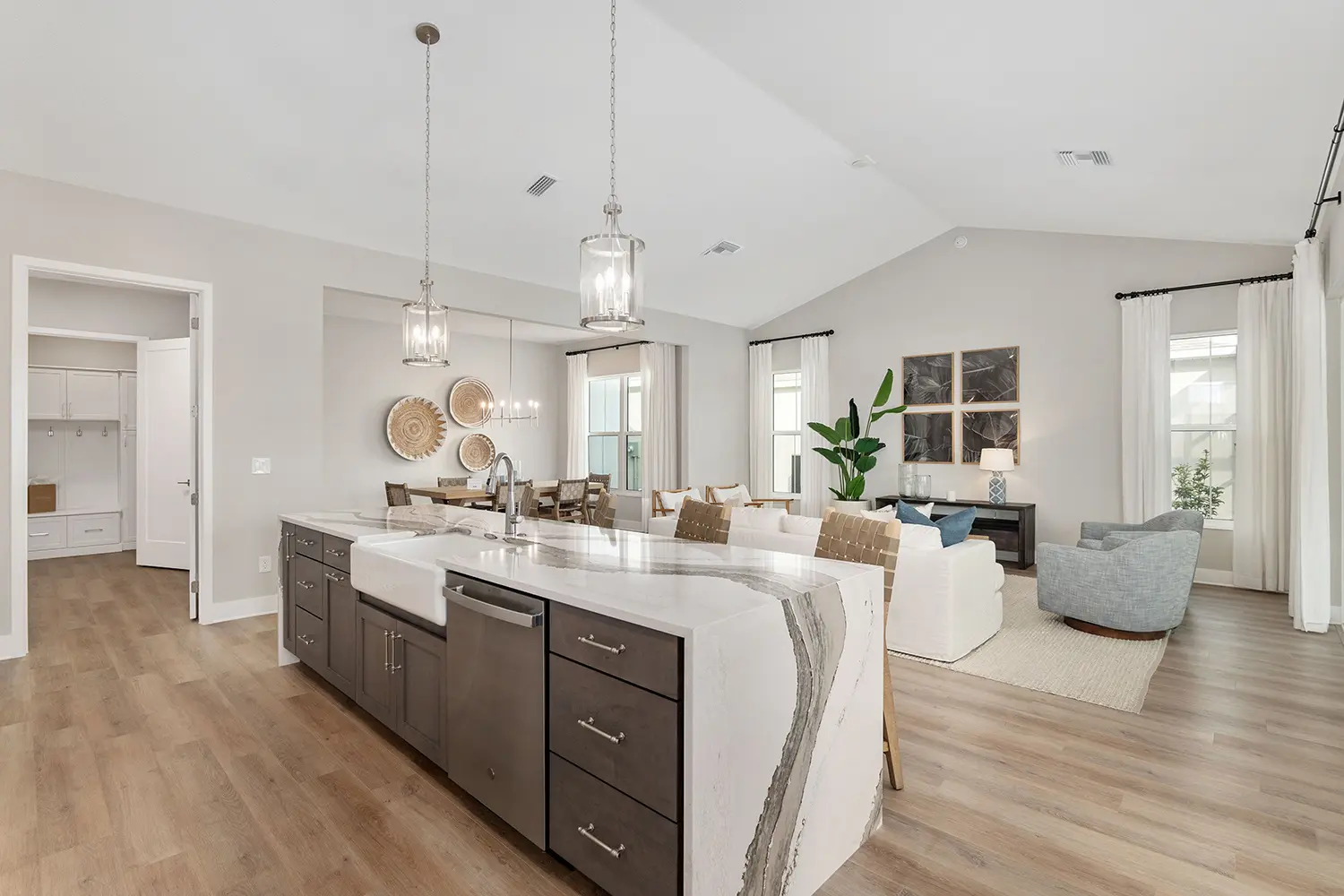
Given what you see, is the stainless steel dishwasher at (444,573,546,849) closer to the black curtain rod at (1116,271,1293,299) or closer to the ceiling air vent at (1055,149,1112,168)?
the ceiling air vent at (1055,149,1112,168)

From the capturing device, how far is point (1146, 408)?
6051 mm

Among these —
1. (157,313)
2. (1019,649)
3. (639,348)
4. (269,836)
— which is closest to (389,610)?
(269,836)

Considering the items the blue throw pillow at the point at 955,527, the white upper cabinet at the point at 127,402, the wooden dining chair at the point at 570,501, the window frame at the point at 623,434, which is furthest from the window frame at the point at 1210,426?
the white upper cabinet at the point at 127,402

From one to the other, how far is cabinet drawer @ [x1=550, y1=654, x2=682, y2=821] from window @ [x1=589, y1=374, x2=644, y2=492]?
7.33 meters

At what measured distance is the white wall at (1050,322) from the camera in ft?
19.9

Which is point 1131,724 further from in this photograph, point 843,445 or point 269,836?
point 843,445

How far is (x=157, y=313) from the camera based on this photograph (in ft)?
22.1

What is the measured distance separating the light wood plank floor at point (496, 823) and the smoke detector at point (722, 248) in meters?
4.46

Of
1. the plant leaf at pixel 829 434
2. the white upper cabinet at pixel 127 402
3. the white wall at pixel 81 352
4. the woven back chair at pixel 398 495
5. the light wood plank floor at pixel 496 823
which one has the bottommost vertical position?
the light wood plank floor at pixel 496 823

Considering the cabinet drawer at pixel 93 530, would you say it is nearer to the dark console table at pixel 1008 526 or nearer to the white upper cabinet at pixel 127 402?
the white upper cabinet at pixel 127 402

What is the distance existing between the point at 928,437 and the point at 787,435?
192 centimetres

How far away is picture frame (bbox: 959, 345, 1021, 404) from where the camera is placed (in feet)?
22.9

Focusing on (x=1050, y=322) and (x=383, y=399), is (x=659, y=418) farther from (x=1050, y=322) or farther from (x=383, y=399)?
(x=1050, y=322)

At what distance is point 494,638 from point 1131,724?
2857 millimetres
